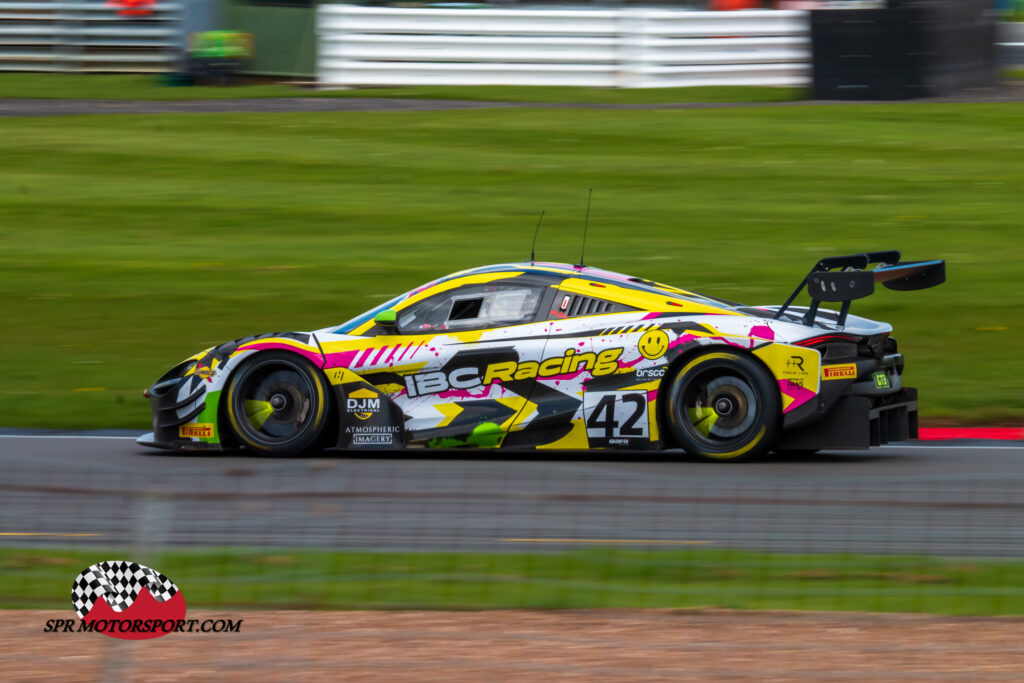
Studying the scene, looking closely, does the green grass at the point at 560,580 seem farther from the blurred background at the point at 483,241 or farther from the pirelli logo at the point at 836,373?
the pirelli logo at the point at 836,373

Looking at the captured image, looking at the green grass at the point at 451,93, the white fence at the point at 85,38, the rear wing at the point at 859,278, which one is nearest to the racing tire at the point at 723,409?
the rear wing at the point at 859,278

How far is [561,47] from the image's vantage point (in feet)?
87.0

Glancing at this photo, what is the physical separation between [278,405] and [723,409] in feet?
9.49

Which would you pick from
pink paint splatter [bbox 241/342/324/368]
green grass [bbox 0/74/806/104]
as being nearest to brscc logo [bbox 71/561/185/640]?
pink paint splatter [bbox 241/342/324/368]

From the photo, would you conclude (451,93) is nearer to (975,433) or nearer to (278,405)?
(975,433)

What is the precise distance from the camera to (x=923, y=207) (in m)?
19.2

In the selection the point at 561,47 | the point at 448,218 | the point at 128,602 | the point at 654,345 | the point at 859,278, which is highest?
the point at 561,47

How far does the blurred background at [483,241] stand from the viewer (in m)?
6.91

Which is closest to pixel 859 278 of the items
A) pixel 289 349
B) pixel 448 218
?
pixel 289 349

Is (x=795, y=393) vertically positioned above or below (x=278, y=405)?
above

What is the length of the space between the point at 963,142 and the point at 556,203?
253 inches

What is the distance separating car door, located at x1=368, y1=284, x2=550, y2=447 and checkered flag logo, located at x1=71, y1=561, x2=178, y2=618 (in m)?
5.43

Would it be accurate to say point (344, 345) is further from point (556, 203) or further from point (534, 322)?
point (556, 203)

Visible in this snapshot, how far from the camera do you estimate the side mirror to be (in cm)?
1046
